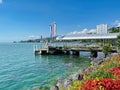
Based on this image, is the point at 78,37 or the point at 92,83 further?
the point at 78,37

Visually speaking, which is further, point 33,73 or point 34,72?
point 34,72

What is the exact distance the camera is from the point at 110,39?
47625 millimetres

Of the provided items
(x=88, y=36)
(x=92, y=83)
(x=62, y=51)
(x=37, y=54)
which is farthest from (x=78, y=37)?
(x=92, y=83)

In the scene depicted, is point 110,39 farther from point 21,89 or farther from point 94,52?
point 21,89

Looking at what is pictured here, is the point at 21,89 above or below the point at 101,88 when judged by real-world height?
below

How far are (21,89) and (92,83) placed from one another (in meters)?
10.9

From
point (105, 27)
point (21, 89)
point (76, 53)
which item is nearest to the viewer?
point (21, 89)

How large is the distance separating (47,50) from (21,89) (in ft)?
100

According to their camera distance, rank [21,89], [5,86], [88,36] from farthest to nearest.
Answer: [88,36]
[5,86]
[21,89]

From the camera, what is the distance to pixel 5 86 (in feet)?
57.1

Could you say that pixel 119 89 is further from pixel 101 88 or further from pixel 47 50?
pixel 47 50

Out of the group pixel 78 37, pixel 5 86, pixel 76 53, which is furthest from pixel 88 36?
pixel 5 86

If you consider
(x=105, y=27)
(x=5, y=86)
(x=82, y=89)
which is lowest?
(x=5, y=86)

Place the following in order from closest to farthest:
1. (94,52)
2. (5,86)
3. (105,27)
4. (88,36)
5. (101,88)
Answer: (101,88) → (5,86) → (94,52) → (88,36) → (105,27)
